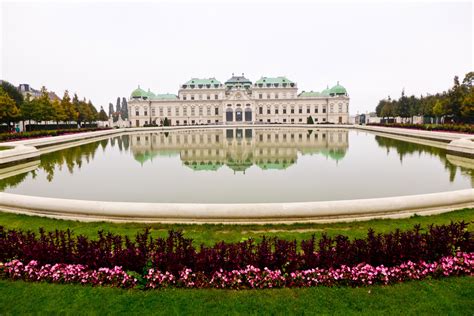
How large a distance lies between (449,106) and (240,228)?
53341mm

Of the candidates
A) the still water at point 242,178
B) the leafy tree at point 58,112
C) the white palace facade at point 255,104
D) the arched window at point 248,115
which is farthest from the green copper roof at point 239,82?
the still water at point 242,178

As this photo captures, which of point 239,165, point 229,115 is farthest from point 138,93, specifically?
point 239,165

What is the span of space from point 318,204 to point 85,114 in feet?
212

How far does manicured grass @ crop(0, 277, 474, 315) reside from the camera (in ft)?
16.0

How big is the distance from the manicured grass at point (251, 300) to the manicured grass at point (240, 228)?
2204mm

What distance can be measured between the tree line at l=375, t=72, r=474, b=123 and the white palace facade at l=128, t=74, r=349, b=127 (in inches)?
967

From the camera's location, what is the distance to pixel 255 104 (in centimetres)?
9369

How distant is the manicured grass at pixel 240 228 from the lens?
25.6 feet

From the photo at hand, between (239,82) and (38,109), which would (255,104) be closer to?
(239,82)

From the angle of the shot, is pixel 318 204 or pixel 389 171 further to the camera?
pixel 389 171

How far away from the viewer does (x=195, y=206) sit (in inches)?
345

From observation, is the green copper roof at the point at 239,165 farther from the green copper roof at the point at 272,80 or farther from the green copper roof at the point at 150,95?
the green copper roof at the point at 150,95

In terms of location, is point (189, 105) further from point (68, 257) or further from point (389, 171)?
point (68, 257)

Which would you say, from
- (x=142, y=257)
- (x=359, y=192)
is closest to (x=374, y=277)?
(x=142, y=257)
